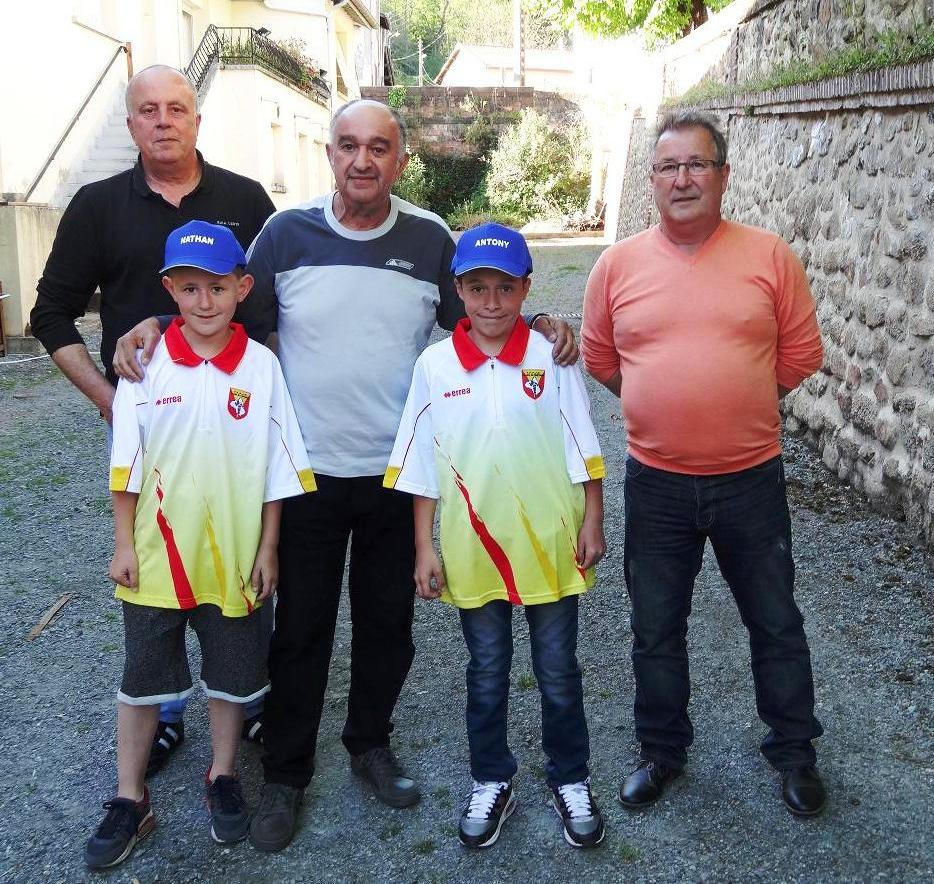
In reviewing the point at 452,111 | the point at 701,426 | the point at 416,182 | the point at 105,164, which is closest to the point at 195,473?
the point at 701,426

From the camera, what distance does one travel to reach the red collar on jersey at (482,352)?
2.76 m

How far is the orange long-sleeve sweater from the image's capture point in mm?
2789

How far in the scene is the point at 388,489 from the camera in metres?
2.93

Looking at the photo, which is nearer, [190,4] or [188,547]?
[188,547]

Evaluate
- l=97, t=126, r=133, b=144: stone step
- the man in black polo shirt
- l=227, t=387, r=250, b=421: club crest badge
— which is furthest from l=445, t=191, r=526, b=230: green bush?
l=227, t=387, r=250, b=421: club crest badge

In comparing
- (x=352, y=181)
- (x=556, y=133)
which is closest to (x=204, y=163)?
(x=352, y=181)

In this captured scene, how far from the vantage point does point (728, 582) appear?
2.98 metres

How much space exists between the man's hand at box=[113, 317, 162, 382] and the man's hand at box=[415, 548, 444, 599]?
898mm

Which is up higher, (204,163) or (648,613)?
(204,163)

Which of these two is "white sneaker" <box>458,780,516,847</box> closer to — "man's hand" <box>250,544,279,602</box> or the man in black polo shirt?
"man's hand" <box>250,544,279,602</box>

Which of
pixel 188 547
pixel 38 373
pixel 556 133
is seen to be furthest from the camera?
pixel 556 133

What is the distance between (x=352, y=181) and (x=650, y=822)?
1.98m

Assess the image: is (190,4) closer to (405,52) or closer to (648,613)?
(648,613)

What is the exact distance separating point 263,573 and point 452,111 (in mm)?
27612
